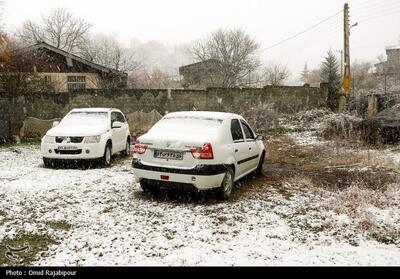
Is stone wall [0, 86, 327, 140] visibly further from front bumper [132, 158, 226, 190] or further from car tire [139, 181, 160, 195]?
front bumper [132, 158, 226, 190]

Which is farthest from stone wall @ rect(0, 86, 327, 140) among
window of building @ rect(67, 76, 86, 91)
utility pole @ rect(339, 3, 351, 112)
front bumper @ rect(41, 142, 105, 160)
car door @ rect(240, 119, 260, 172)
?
car door @ rect(240, 119, 260, 172)

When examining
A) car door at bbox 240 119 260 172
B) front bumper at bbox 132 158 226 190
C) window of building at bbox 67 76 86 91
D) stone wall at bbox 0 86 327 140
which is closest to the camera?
front bumper at bbox 132 158 226 190

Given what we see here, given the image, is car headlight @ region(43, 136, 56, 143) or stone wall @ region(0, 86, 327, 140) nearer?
car headlight @ region(43, 136, 56, 143)

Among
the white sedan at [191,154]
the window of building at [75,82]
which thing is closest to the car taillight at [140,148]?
the white sedan at [191,154]

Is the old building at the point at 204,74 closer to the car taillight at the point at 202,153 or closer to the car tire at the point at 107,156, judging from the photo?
the car tire at the point at 107,156

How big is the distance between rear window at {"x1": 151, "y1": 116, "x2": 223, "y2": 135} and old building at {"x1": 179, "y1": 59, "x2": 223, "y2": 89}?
32.8 meters

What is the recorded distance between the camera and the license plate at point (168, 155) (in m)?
6.79

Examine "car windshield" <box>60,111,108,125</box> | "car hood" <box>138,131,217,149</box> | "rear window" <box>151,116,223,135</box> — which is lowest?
"car hood" <box>138,131,217,149</box>

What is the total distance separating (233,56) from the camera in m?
42.5

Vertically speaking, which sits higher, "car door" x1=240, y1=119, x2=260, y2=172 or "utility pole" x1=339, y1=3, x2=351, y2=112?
"utility pole" x1=339, y1=3, x2=351, y2=112

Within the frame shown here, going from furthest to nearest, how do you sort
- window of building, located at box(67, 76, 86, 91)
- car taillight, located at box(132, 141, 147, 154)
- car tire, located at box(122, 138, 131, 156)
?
window of building, located at box(67, 76, 86, 91) < car tire, located at box(122, 138, 131, 156) < car taillight, located at box(132, 141, 147, 154)

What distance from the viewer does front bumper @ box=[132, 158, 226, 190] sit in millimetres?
6680
